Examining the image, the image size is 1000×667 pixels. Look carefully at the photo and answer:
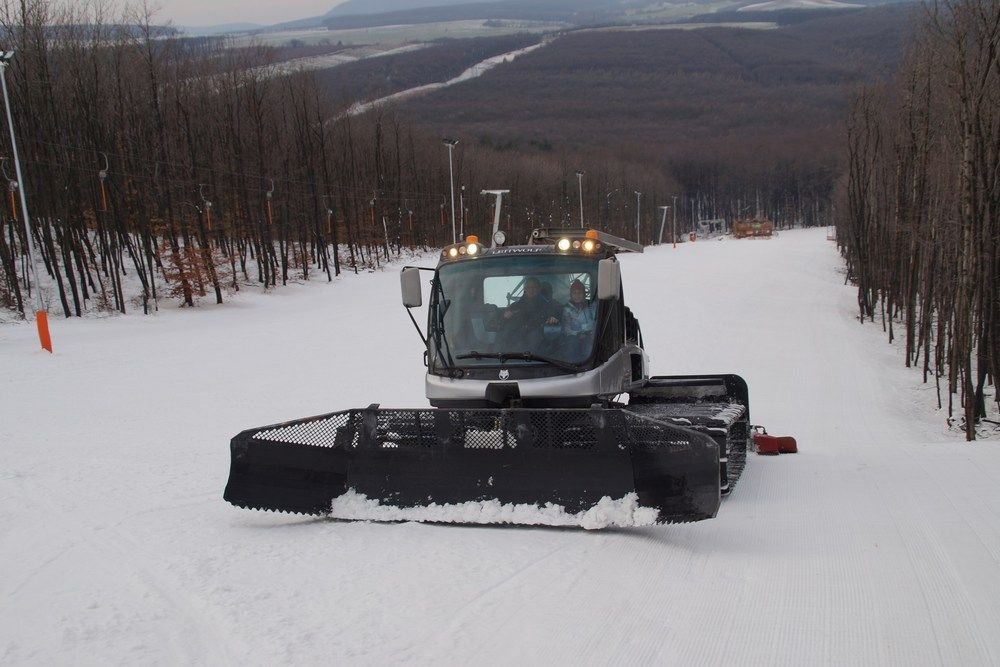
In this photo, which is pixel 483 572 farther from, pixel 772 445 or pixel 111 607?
pixel 772 445

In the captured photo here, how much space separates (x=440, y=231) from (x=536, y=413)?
69777mm

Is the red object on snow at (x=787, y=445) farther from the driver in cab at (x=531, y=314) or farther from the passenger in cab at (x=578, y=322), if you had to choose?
the driver in cab at (x=531, y=314)

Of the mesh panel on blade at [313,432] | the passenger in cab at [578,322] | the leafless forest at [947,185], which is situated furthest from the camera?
the leafless forest at [947,185]

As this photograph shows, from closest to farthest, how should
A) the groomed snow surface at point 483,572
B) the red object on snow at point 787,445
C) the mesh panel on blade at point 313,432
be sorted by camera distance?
the groomed snow surface at point 483,572 < the mesh panel on blade at point 313,432 < the red object on snow at point 787,445

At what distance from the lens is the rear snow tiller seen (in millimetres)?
6336

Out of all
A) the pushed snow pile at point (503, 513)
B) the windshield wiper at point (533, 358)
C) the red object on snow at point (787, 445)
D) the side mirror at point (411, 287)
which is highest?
the side mirror at point (411, 287)

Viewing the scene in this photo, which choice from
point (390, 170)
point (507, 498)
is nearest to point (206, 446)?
point (507, 498)

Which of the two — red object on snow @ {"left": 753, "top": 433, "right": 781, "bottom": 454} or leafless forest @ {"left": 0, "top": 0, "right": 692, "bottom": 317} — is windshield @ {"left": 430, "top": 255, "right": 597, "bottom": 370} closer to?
red object on snow @ {"left": 753, "top": 433, "right": 781, "bottom": 454}

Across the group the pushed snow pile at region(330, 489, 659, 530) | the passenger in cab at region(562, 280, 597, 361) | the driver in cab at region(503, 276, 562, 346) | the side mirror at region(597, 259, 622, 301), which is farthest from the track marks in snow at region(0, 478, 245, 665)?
the side mirror at region(597, 259, 622, 301)

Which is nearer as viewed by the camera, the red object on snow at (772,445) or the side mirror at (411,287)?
the side mirror at (411,287)

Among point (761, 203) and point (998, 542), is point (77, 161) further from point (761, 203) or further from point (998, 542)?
point (761, 203)

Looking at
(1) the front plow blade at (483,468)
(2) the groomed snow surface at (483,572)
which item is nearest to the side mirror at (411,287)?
(1) the front plow blade at (483,468)

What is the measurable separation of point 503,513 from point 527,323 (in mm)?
1856

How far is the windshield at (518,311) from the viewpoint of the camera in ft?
25.0
